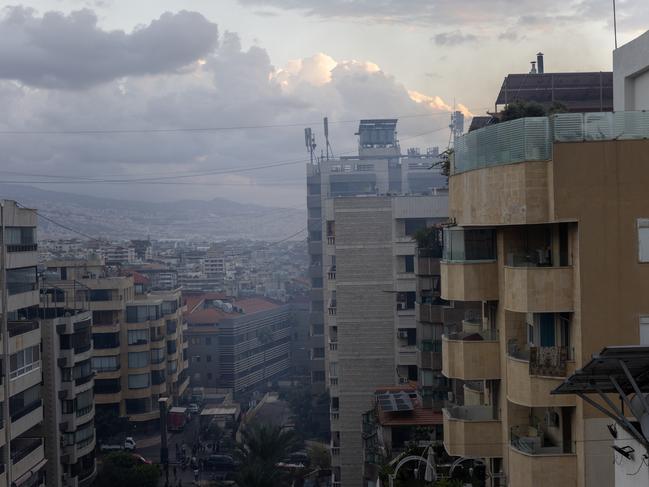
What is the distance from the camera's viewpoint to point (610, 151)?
10.7 meters

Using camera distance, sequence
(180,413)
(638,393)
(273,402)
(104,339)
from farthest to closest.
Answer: (273,402)
(180,413)
(104,339)
(638,393)

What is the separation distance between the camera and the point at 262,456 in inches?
1204

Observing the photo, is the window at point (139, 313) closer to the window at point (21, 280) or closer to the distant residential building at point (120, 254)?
the window at point (21, 280)

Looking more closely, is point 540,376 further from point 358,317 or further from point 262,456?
point 358,317

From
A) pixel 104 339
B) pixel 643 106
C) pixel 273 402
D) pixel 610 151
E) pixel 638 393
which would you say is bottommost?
pixel 273 402

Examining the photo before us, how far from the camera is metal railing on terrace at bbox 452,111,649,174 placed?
10.7 meters

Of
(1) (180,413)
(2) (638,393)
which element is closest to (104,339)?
(1) (180,413)

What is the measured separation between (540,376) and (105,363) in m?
39.9

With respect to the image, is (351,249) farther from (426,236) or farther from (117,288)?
(117,288)

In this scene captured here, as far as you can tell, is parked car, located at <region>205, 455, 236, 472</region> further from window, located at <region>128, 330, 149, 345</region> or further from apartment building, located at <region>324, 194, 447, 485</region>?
window, located at <region>128, 330, 149, 345</region>

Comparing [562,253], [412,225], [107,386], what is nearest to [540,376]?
[562,253]

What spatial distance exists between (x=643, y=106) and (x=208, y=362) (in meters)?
64.7

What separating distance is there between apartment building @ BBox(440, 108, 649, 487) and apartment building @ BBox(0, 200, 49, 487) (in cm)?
1809

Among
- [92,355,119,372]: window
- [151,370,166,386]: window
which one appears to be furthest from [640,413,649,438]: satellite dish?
[151,370,166,386]: window
